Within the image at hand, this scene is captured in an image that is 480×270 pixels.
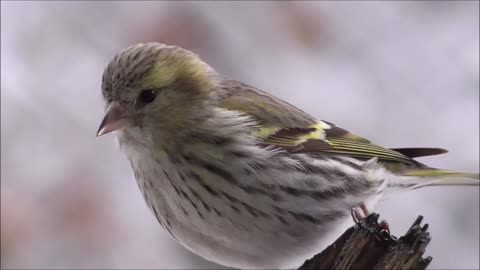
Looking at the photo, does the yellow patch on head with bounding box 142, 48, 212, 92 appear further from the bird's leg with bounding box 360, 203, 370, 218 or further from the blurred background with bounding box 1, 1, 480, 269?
the blurred background with bounding box 1, 1, 480, 269

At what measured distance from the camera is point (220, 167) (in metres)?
2.56

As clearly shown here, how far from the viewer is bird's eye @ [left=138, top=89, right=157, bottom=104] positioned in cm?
261

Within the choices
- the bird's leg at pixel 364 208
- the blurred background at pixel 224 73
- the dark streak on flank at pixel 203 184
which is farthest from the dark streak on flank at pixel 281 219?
the blurred background at pixel 224 73

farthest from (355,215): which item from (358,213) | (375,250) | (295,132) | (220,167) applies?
(375,250)

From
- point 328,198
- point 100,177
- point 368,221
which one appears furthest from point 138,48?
point 100,177

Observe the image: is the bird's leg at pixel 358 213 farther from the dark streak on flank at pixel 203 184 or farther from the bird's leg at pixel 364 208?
the dark streak on flank at pixel 203 184

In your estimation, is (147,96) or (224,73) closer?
(147,96)

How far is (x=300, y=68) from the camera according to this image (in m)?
4.42

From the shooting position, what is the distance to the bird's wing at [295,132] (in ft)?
9.04

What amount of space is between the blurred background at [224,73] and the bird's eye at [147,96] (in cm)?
126

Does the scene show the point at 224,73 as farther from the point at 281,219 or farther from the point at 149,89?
the point at 281,219

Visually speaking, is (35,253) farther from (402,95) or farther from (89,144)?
(402,95)

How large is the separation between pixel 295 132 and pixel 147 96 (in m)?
0.46

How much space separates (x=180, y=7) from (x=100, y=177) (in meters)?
0.81
